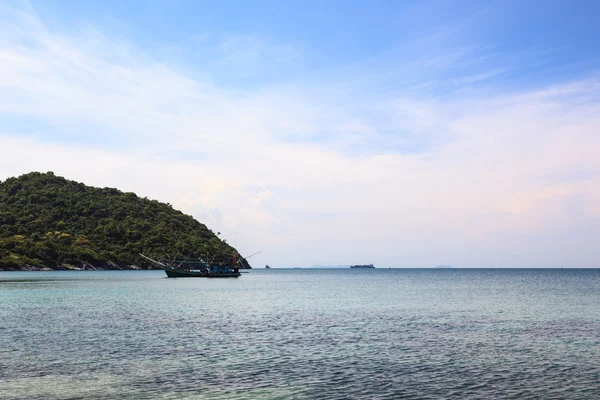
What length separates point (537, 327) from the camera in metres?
55.6

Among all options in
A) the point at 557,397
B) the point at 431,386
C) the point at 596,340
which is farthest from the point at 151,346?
the point at 596,340

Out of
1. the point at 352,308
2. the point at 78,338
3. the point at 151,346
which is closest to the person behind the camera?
the point at 151,346

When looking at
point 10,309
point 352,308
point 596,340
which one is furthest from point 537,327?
point 10,309

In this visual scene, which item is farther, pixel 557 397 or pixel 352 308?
pixel 352 308

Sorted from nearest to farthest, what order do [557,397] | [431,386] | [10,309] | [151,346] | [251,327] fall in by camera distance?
[557,397], [431,386], [151,346], [251,327], [10,309]

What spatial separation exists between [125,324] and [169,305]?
87.7ft

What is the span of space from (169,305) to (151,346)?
137 ft

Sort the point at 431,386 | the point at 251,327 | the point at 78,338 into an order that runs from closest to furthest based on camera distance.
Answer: the point at 431,386 → the point at 78,338 → the point at 251,327

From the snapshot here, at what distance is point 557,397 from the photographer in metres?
26.3

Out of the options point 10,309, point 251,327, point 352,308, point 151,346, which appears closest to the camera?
point 151,346

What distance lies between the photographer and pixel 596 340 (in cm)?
4603

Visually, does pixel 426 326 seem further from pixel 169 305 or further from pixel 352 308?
pixel 169 305

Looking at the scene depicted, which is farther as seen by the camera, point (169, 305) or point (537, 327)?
point (169, 305)

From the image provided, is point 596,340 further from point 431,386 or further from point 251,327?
point 251,327
